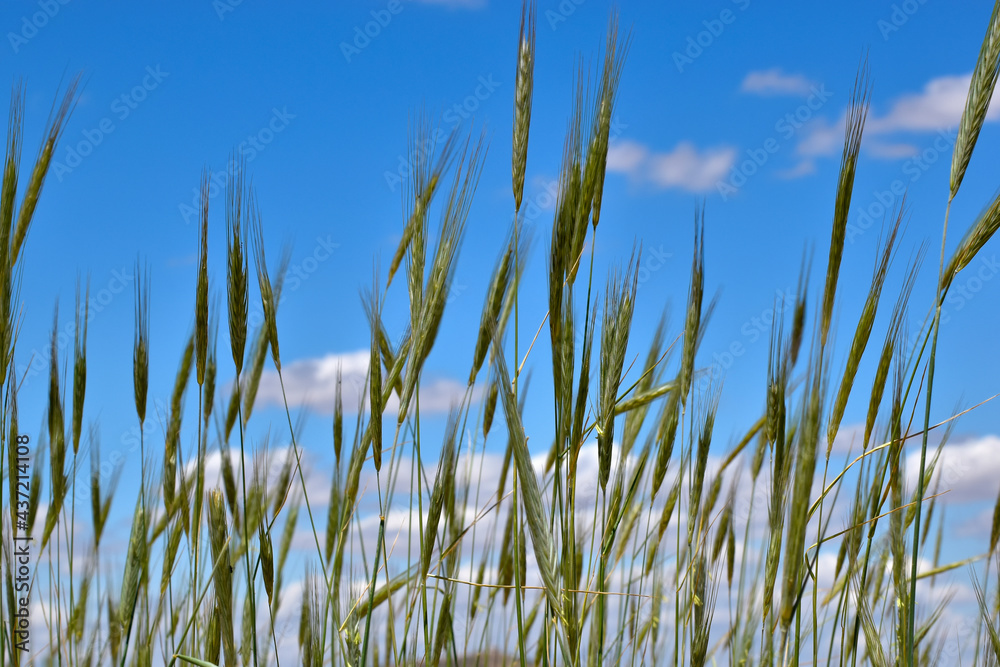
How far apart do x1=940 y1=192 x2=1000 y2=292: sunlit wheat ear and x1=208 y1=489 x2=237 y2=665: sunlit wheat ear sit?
1.35 meters

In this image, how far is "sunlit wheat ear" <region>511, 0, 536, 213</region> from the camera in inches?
57.2

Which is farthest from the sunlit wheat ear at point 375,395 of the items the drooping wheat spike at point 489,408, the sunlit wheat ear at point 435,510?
the drooping wheat spike at point 489,408

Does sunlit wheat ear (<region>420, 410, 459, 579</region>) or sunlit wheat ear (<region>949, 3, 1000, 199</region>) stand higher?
sunlit wheat ear (<region>949, 3, 1000, 199</region>)

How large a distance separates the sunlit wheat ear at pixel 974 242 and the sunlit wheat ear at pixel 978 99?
3.6 inches

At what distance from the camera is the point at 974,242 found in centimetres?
140

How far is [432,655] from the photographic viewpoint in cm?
166

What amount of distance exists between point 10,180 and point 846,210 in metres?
1.63

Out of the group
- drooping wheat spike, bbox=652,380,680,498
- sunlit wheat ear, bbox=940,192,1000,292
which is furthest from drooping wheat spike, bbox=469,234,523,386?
sunlit wheat ear, bbox=940,192,1000,292

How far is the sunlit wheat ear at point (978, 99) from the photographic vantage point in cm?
136

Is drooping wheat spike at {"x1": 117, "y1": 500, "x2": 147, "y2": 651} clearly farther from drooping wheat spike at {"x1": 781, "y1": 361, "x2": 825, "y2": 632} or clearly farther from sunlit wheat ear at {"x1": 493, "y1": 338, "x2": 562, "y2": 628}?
drooping wheat spike at {"x1": 781, "y1": 361, "x2": 825, "y2": 632}

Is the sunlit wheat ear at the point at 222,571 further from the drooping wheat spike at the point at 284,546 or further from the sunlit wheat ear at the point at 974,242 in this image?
the sunlit wheat ear at the point at 974,242

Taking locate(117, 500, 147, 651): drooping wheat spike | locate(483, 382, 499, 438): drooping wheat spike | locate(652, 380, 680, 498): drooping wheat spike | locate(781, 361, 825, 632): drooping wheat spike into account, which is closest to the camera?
locate(781, 361, 825, 632): drooping wheat spike

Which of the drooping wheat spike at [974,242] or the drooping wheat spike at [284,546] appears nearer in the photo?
the drooping wheat spike at [974,242]

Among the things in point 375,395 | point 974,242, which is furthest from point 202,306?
point 974,242
